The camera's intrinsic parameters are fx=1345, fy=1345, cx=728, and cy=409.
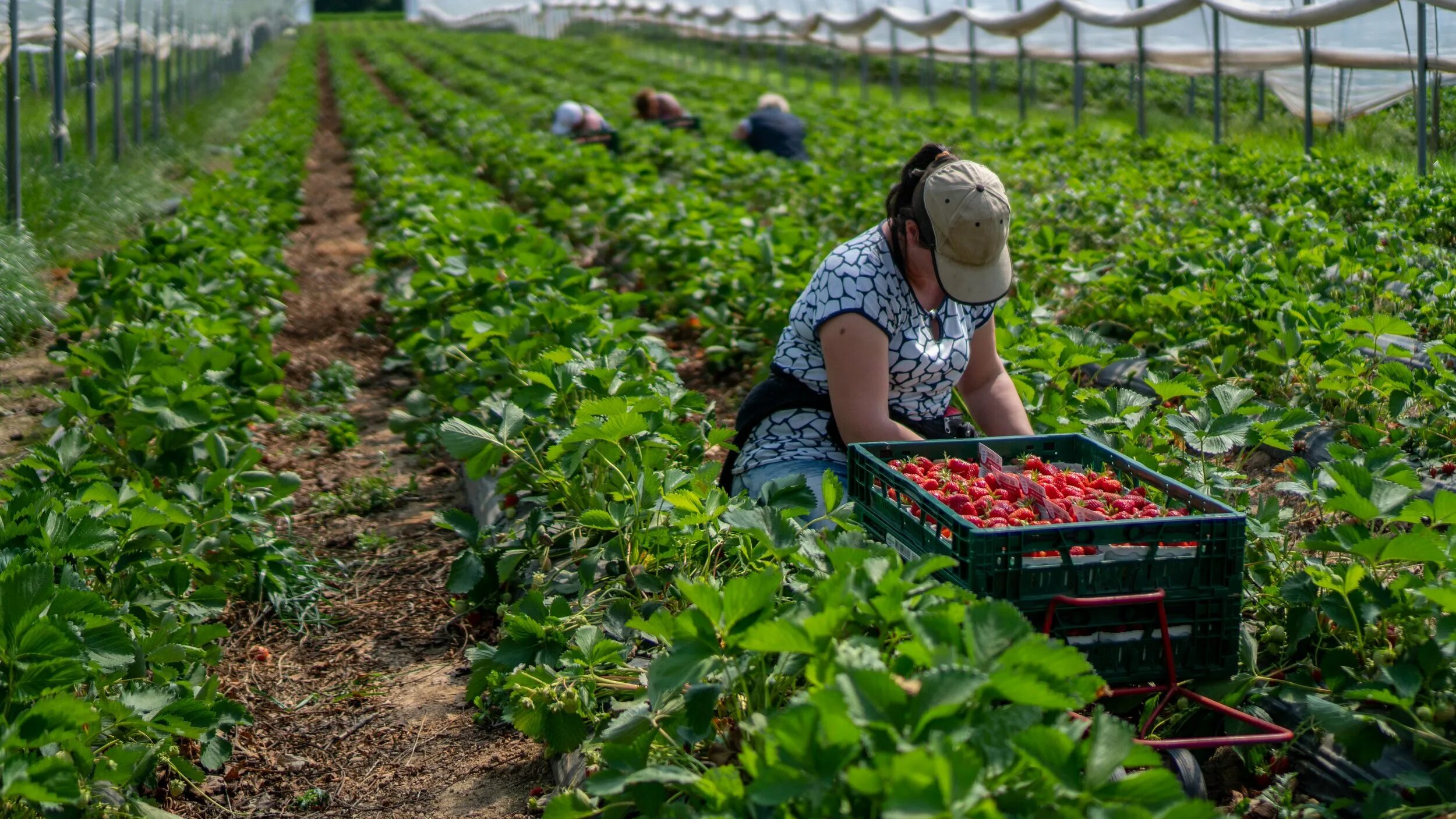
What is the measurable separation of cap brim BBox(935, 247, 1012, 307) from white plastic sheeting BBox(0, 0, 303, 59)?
7.23 metres

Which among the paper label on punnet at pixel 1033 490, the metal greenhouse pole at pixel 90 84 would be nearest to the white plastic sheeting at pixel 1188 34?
the paper label on punnet at pixel 1033 490

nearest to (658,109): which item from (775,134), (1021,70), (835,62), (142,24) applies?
(775,134)

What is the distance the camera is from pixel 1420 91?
25.0 ft

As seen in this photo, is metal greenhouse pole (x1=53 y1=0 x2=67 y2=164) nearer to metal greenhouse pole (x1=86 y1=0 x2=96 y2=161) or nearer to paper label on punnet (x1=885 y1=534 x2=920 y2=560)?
metal greenhouse pole (x1=86 y1=0 x2=96 y2=161)

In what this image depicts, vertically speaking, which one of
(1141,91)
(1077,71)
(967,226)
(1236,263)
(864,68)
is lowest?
(1236,263)

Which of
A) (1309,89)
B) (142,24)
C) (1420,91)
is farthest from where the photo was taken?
(142,24)

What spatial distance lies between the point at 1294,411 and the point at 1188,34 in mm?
10695

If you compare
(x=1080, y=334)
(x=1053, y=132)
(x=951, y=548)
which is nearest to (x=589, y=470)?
(x=951, y=548)

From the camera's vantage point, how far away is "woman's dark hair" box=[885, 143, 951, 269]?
3.14 m

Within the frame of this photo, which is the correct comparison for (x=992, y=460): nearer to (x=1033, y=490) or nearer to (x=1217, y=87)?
(x=1033, y=490)

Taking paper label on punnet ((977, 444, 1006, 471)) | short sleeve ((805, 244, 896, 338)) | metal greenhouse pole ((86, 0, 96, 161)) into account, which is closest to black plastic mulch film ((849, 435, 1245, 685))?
paper label on punnet ((977, 444, 1006, 471))

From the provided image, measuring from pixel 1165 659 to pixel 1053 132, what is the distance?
34.1 ft

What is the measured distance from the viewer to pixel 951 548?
7.77ft

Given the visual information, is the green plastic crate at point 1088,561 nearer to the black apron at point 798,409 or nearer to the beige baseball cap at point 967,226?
the beige baseball cap at point 967,226
